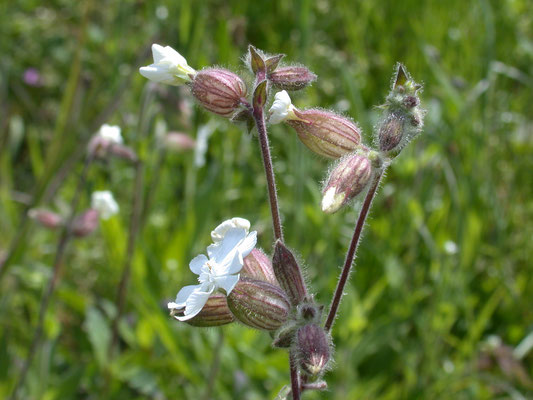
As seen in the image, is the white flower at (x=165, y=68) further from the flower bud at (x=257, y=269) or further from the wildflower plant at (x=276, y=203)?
the flower bud at (x=257, y=269)

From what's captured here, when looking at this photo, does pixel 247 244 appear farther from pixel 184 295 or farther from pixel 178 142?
pixel 178 142

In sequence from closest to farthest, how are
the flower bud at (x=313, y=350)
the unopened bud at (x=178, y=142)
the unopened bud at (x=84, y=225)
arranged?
the flower bud at (x=313, y=350)
the unopened bud at (x=84, y=225)
the unopened bud at (x=178, y=142)

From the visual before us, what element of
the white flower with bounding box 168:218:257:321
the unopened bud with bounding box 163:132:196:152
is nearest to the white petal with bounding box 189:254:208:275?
the white flower with bounding box 168:218:257:321

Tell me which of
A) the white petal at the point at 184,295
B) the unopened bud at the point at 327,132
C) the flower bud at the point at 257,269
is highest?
the unopened bud at the point at 327,132

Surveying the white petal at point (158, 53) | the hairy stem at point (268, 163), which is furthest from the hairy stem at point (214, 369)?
the white petal at point (158, 53)

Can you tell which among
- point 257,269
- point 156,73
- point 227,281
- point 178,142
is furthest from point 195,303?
point 178,142

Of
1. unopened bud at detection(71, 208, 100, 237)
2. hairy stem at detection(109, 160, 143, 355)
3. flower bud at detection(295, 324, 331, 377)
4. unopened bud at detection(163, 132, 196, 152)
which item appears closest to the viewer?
flower bud at detection(295, 324, 331, 377)

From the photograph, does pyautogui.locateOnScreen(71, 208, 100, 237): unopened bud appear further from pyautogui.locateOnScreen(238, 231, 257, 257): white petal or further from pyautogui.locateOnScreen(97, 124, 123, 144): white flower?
pyautogui.locateOnScreen(238, 231, 257, 257): white petal

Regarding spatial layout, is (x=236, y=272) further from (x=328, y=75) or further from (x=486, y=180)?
(x=328, y=75)
